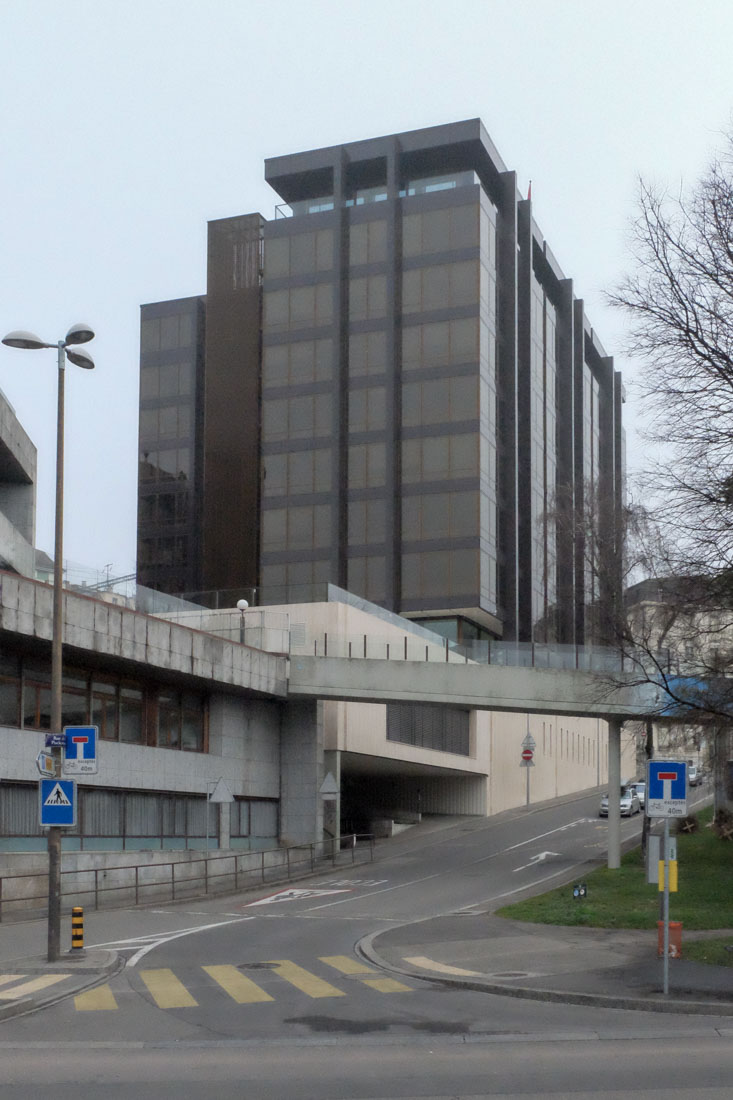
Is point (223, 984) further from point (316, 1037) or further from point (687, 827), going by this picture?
point (687, 827)

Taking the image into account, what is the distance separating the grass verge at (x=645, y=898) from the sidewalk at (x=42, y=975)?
28.3 ft

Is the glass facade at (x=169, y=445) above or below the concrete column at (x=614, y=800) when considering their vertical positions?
above

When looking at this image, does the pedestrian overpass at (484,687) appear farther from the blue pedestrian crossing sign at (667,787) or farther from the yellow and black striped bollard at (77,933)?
the blue pedestrian crossing sign at (667,787)

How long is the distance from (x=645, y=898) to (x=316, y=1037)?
63.4ft

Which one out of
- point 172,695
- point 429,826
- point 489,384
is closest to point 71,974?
point 172,695

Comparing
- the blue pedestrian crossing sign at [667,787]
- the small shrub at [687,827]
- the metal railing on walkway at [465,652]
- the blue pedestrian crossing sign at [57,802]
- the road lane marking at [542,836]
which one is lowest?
the road lane marking at [542,836]

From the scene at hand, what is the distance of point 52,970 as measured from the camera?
17984mm

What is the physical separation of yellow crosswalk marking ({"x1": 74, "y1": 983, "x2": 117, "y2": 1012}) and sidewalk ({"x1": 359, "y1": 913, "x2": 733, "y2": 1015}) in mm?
4119

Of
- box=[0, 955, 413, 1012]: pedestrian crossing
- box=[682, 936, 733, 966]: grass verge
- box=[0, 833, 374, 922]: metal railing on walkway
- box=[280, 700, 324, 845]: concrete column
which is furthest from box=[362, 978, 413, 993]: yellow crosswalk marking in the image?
box=[280, 700, 324, 845]: concrete column

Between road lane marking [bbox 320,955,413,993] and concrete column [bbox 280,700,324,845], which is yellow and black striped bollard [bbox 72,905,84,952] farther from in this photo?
concrete column [bbox 280,700,324,845]

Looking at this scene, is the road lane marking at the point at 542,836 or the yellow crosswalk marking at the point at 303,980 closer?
the yellow crosswalk marking at the point at 303,980

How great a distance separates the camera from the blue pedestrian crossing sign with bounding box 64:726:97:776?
66.0 feet

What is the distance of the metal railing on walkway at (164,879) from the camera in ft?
95.4

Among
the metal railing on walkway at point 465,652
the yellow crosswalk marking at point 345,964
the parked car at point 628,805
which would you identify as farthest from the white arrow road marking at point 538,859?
the yellow crosswalk marking at point 345,964
